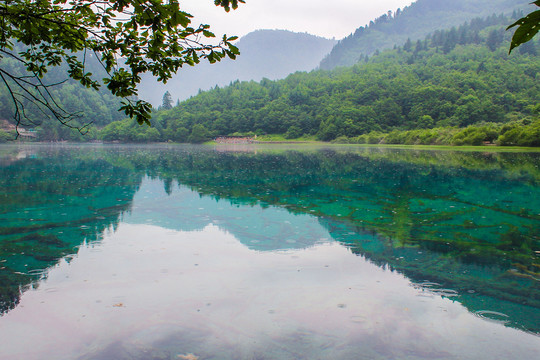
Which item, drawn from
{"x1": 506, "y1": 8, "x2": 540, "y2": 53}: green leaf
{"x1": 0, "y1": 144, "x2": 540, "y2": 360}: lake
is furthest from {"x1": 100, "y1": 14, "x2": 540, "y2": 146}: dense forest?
{"x1": 506, "y1": 8, "x2": 540, "y2": 53}: green leaf

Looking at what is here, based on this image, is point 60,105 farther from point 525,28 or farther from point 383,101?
point 525,28

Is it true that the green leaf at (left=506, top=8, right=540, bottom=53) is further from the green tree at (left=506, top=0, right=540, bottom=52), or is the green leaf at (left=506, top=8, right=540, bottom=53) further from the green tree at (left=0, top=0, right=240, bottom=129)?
the green tree at (left=0, top=0, right=240, bottom=129)

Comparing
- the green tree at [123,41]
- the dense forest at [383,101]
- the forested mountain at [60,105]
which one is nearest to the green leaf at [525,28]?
the green tree at [123,41]

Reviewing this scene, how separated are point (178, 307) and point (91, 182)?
1880 centimetres

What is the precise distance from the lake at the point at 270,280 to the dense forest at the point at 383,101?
76.6 meters

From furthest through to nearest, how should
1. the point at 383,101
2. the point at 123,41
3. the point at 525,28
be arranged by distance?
the point at 383,101 < the point at 123,41 < the point at 525,28

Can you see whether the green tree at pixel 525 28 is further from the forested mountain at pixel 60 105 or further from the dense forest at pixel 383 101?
the forested mountain at pixel 60 105

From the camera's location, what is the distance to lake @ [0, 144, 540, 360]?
532cm

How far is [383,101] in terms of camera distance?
136m

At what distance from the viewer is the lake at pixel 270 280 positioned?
5.32 m

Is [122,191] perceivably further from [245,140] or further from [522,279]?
[245,140]

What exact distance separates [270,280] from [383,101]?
5440 inches

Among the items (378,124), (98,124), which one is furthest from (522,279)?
(98,124)

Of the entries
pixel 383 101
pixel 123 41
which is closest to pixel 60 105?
pixel 383 101
